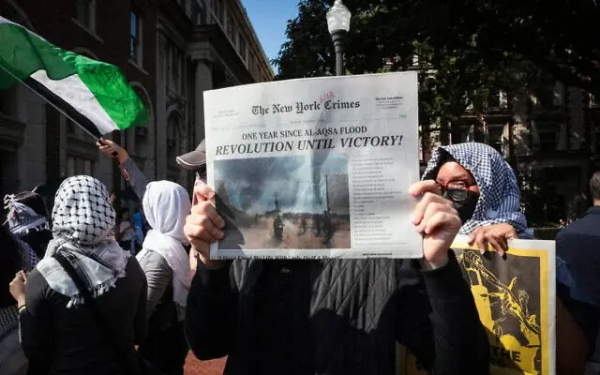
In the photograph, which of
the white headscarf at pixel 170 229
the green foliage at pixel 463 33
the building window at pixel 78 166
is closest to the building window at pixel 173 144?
the building window at pixel 78 166

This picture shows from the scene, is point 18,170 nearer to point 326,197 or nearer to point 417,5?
point 417,5

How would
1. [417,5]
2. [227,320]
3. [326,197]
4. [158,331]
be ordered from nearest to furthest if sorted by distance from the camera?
1. [326,197]
2. [227,320]
3. [158,331]
4. [417,5]

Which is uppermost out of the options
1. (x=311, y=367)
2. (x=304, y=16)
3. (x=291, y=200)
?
(x=304, y=16)

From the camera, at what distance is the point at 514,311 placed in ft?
6.20

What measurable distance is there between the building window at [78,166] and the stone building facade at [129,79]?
0.10 feet

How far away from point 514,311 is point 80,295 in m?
1.87

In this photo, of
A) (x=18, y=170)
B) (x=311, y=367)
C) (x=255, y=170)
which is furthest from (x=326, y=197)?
(x=18, y=170)

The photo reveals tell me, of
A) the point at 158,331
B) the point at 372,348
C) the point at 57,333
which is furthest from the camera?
the point at 158,331

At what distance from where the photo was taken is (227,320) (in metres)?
1.79

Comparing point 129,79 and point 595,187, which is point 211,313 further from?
point 129,79

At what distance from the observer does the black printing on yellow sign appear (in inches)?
73.4

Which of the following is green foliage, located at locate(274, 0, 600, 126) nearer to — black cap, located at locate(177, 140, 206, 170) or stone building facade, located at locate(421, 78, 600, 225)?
black cap, located at locate(177, 140, 206, 170)

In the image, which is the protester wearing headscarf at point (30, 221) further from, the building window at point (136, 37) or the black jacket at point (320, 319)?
the building window at point (136, 37)

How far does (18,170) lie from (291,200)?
14176 millimetres
